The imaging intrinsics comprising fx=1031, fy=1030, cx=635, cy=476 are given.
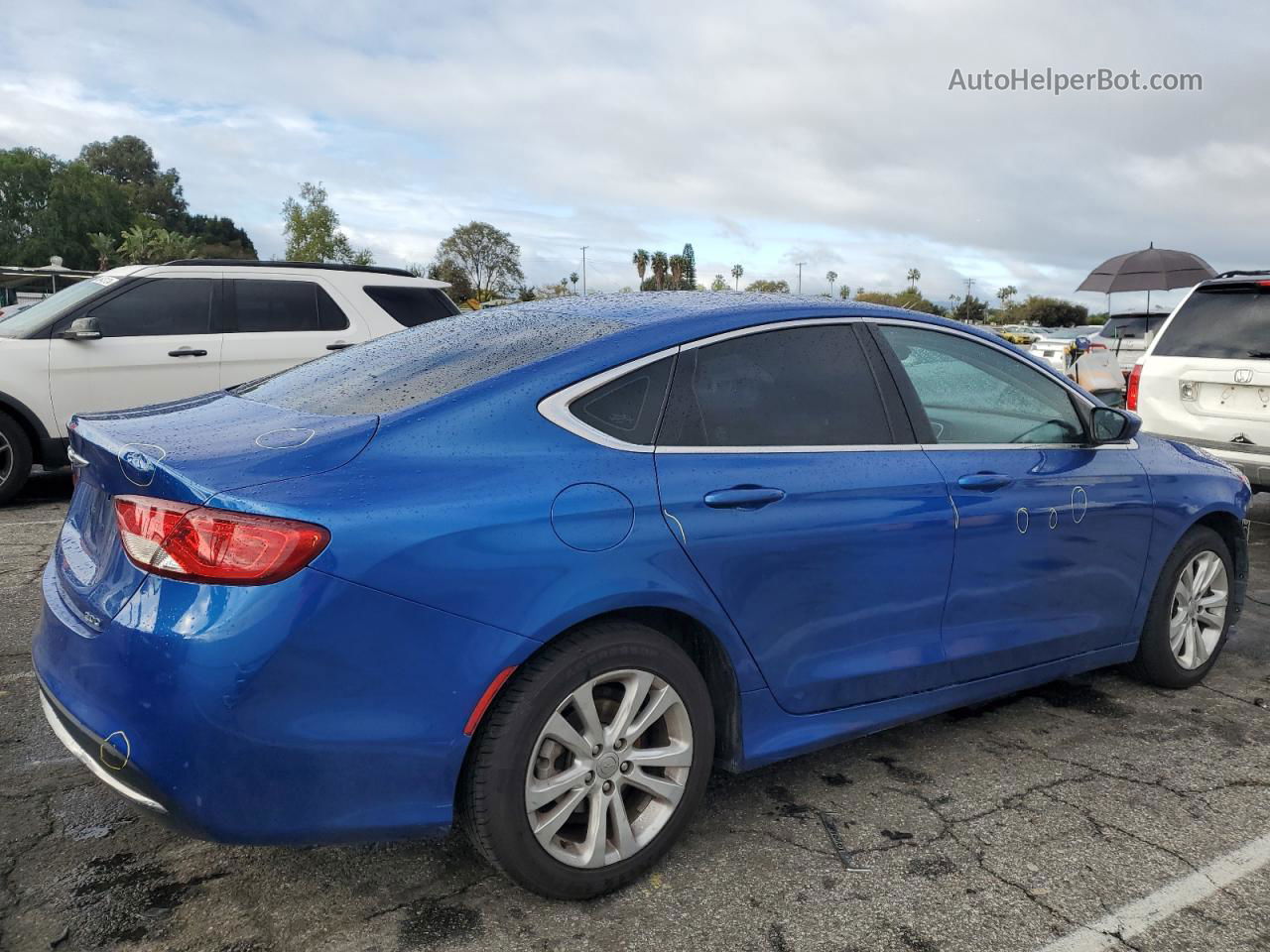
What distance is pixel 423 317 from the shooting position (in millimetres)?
8797

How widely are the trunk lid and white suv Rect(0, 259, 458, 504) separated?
5237 millimetres

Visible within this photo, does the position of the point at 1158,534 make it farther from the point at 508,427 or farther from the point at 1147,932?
the point at 508,427

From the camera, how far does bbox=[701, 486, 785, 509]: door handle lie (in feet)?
8.93

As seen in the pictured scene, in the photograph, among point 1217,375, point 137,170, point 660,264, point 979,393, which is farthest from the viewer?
point 137,170

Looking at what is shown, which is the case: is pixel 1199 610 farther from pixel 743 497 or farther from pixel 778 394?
pixel 743 497

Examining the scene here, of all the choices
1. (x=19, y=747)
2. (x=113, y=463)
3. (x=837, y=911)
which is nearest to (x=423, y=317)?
(x=19, y=747)

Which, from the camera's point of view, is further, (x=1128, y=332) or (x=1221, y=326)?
(x=1128, y=332)

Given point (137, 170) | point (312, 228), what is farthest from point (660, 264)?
point (137, 170)

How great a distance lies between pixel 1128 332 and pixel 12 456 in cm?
1604

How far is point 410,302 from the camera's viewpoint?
8.80 m

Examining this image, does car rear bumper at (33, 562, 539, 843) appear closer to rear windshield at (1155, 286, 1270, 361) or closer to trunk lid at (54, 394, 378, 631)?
trunk lid at (54, 394, 378, 631)

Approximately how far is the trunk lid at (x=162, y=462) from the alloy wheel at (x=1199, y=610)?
3.42 m

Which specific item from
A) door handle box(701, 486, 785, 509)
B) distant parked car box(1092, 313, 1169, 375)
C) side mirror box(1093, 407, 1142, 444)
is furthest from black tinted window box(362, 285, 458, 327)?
distant parked car box(1092, 313, 1169, 375)

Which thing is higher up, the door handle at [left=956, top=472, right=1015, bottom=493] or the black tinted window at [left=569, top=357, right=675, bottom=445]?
the black tinted window at [left=569, top=357, right=675, bottom=445]
